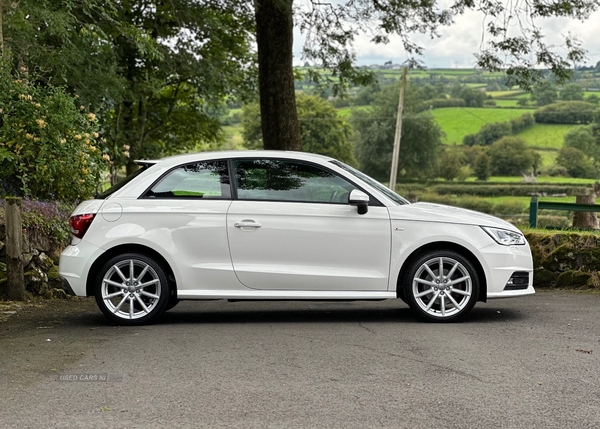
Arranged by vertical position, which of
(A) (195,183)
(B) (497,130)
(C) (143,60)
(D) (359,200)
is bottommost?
(D) (359,200)

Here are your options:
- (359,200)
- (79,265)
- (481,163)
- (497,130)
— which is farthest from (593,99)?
(79,265)

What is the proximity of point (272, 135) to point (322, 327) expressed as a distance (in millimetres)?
8572

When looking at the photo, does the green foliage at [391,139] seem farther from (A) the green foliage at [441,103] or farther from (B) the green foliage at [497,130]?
(B) the green foliage at [497,130]

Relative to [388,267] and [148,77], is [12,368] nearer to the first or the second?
[388,267]

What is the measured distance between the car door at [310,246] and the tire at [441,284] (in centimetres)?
31

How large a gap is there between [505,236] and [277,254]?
235 centimetres

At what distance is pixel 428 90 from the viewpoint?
453 feet

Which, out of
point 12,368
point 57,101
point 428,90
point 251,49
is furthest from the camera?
point 428,90

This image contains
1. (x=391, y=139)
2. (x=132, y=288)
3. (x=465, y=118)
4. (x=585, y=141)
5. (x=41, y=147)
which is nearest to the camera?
(x=132, y=288)

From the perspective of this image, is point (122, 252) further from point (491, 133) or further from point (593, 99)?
point (593, 99)

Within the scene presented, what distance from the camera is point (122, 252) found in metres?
9.09

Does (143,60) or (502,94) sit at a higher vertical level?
(502,94)

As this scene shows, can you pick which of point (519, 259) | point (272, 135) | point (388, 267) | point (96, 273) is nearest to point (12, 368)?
point (96, 273)

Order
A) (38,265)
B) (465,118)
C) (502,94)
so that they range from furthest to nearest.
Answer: (502,94) → (465,118) → (38,265)
